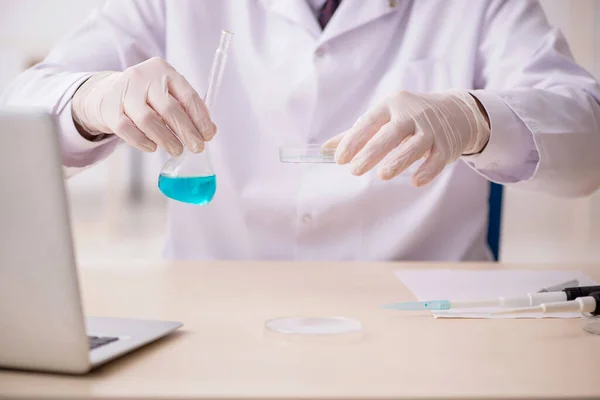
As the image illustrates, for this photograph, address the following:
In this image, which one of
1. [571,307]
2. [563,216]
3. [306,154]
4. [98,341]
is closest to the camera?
[98,341]

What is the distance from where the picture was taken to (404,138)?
3.31 feet

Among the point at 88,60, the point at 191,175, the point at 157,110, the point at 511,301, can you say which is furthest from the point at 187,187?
the point at 88,60

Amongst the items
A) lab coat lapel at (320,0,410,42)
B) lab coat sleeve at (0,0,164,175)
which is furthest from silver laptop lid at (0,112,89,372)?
lab coat lapel at (320,0,410,42)

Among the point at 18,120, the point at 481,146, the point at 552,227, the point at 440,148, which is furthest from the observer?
the point at 552,227

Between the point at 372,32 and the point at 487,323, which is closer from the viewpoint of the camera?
the point at 487,323

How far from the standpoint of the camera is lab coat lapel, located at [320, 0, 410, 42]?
1.42 m

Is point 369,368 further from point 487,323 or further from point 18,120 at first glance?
point 18,120

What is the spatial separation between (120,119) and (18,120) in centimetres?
51

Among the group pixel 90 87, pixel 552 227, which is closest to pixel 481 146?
pixel 90 87

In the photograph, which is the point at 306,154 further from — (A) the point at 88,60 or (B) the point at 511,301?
(A) the point at 88,60

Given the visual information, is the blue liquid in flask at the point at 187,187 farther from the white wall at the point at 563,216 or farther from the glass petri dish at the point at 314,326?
the white wall at the point at 563,216

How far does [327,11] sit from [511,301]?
0.90 m

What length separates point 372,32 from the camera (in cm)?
146

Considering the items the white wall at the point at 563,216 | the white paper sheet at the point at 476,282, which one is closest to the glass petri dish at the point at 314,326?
the white paper sheet at the point at 476,282
